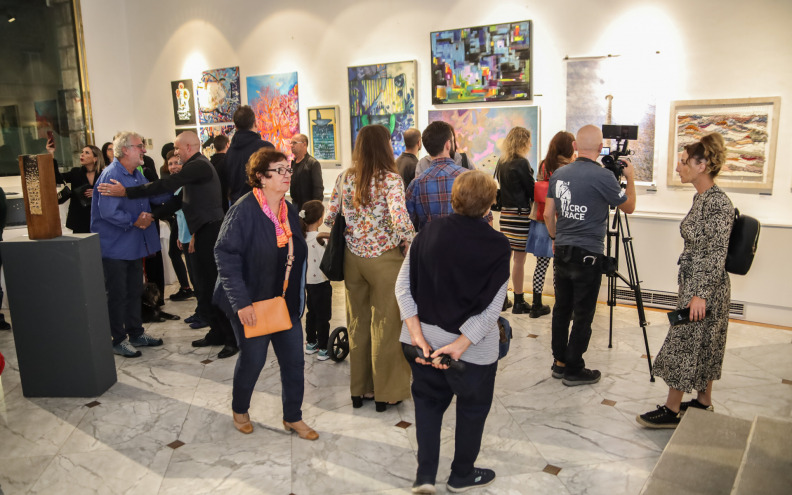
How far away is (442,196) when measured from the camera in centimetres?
362

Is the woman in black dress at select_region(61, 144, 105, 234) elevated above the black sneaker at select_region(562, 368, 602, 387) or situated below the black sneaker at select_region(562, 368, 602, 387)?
above

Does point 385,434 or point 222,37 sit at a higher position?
point 222,37

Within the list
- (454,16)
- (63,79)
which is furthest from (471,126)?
(63,79)

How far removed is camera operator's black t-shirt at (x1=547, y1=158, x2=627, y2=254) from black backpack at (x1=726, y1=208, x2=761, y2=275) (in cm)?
73

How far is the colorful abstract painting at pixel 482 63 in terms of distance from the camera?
6145mm

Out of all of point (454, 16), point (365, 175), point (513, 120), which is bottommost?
point (365, 175)

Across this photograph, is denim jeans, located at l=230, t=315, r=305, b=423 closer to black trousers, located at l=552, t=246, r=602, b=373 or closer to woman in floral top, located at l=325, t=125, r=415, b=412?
woman in floral top, located at l=325, t=125, r=415, b=412

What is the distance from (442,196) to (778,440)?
6.69 feet

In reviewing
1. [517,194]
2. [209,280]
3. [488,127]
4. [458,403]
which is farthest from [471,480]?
[488,127]

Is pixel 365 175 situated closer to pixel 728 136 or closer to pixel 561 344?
pixel 561 344

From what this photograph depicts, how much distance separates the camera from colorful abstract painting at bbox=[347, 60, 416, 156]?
687 cm

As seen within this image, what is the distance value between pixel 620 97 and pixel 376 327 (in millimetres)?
3625

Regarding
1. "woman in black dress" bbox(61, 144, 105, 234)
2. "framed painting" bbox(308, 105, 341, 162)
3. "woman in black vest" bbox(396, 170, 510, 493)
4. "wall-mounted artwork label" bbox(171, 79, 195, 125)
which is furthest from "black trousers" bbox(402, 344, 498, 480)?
"wall-mounted artwork label" bbox(171, 79, 195, 125)

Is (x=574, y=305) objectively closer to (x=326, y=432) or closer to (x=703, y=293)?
(x=703, y=293)
